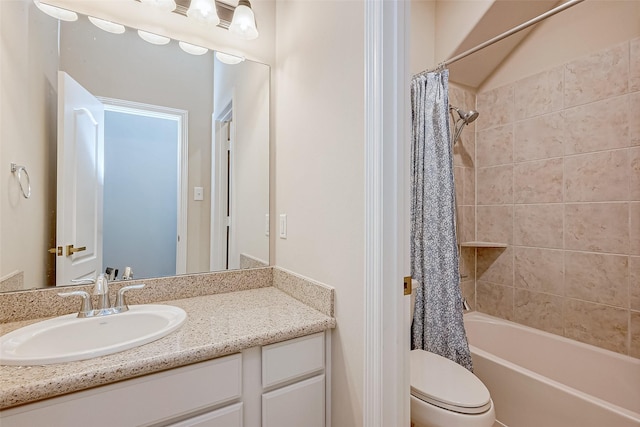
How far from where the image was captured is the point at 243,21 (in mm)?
1397

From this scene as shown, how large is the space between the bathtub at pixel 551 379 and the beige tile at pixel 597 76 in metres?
1.48

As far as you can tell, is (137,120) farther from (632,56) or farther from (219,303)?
(632,56)

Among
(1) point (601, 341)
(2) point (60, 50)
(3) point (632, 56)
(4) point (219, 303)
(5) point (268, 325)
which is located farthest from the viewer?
(1) point (601, 341)

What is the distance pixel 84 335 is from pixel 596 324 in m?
2.55

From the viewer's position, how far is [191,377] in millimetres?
842

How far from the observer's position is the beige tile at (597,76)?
165cm

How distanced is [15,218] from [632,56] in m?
2.95

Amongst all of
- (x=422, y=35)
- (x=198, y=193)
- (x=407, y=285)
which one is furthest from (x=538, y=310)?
(x=198, y=193)

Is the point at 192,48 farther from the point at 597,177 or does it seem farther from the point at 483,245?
the point at 597,177

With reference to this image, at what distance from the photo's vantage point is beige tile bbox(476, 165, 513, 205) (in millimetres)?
2148

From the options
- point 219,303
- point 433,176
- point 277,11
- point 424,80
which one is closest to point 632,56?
point 424,80

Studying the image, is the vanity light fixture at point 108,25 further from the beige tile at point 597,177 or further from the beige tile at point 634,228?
the beige tile at point 634,228

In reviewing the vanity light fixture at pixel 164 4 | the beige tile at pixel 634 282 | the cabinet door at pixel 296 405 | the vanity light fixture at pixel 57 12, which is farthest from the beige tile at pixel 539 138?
the vanity light fixture at pixel 57 12

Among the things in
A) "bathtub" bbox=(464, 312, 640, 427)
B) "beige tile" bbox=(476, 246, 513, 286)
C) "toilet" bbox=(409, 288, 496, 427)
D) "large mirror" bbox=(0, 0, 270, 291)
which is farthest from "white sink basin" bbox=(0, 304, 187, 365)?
"beige tile" bbox=(476, 246, 513, 286)
